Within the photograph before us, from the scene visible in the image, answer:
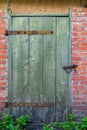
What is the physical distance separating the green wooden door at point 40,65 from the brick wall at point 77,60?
107mm

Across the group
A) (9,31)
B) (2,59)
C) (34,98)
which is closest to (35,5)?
(9,31)

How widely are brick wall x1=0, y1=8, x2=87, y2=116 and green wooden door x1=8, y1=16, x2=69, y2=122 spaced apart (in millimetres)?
107

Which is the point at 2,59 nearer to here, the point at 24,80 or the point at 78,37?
the point at 24,80

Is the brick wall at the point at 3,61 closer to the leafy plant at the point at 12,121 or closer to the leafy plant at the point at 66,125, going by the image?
the leafy plant at the point at 12,121

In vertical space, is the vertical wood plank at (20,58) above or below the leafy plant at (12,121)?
above

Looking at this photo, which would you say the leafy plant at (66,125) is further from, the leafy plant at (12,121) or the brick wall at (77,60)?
the leafy plant at (12,121)

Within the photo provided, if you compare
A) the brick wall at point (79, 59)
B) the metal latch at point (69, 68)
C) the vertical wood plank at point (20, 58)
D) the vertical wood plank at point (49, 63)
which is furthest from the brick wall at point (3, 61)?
the brick wall at point (79, 59)

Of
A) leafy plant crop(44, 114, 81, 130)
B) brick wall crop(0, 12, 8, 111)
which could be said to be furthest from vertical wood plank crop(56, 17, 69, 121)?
brick wall crop(0, 12, 8, 111)

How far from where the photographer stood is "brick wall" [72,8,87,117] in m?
7.13

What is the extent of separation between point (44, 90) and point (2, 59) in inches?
33.9

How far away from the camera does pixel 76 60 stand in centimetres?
717

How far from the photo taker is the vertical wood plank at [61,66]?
23.6ft

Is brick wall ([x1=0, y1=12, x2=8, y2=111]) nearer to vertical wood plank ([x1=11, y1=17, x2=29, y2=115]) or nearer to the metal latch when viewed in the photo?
vertical wood plank ([x1=11, y1=17, x2=29, y2=115])

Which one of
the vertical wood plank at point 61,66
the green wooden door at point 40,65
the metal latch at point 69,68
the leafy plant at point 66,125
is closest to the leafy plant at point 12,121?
the green wooden door at point 40,65
